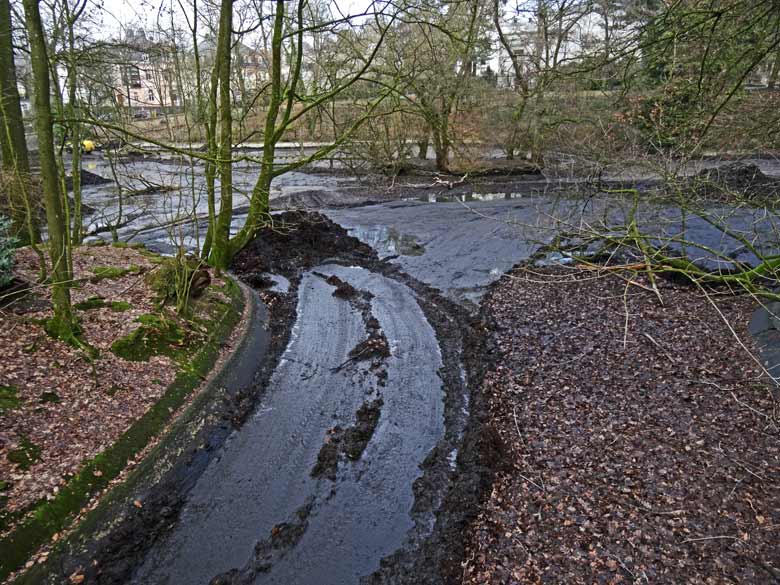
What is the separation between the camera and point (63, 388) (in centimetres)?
610

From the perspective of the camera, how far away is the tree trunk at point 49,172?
564cm

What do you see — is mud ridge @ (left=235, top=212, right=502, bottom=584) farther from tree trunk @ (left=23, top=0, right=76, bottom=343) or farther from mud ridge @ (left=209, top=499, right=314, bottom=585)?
tree trunk @ (left=23, top=0, right=76, bottom=343)

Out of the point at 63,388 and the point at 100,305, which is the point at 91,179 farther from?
the point at 63,388

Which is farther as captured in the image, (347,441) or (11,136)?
(11,136)

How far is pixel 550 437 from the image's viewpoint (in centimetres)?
629

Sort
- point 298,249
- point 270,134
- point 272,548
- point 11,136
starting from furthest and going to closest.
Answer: point 298,249, point 270,134, point 11,136, point 272,548

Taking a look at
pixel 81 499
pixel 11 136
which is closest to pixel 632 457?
pixel 81 499

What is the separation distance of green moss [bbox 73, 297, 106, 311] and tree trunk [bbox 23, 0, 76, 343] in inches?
38.3

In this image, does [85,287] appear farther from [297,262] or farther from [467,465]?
[467,465]

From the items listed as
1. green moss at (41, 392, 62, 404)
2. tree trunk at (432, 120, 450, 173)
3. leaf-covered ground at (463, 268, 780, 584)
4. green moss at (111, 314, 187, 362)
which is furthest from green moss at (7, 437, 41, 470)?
tree trunk at (432, 120, 450, 173)

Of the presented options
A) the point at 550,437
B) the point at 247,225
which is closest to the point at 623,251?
the point at 550,437

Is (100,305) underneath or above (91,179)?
underneath

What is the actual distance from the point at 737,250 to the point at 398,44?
1536cm

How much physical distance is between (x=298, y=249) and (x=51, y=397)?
331 inches
